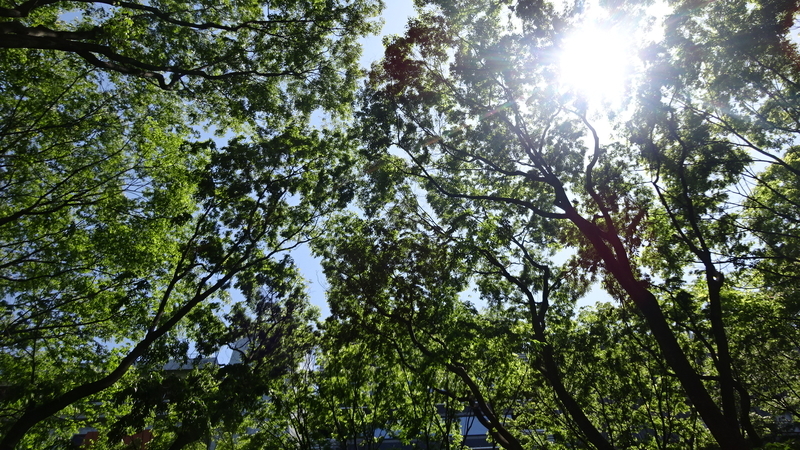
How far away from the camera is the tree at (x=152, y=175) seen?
34.9 feet

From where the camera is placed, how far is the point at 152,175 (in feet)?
38.9

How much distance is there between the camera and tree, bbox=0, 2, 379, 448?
10.6 m

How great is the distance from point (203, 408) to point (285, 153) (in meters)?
6.95

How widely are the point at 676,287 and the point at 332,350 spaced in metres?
10.7

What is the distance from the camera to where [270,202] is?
11945 mm

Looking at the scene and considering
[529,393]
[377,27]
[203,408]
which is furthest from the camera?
[377,27]

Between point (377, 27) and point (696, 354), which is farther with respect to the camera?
point (377, 27)

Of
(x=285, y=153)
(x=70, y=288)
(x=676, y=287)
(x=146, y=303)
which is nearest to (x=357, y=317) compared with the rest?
(x=285, y=153)

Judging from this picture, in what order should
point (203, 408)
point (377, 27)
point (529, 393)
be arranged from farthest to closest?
point (377, 27), point (529, 393), point (203, 408)

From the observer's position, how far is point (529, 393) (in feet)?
40.2

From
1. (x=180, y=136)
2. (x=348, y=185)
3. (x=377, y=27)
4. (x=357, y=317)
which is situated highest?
(x=377, y=27)

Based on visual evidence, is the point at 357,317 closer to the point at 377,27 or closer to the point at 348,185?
the point at 348,185

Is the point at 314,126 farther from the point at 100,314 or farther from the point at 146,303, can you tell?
the point at 100,314

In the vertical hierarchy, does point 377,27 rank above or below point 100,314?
above
